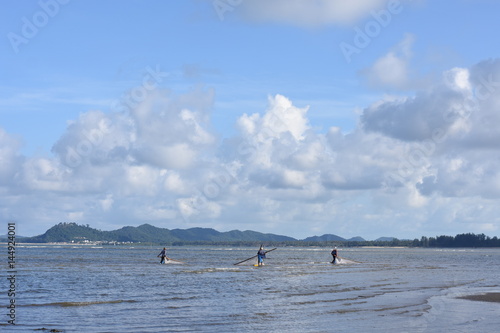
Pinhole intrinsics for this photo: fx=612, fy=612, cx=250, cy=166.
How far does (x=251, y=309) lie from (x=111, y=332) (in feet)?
30.8

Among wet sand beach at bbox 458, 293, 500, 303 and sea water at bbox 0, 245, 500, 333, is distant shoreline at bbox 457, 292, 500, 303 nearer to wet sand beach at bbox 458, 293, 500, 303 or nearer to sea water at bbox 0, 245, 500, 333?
wet sand beach at bbox 458, 293, 500, 303

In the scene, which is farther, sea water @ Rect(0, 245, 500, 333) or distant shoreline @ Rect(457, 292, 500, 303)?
distant shoreline @ Rect(457, 292, 500, 303)

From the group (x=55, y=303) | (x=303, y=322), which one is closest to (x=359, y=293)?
Answer: (x=303, y=322)

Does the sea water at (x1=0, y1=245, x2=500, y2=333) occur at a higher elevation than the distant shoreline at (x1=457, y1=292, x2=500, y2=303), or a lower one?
lower

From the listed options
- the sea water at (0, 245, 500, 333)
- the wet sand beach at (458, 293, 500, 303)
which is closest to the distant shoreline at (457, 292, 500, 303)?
the wet sand beach at (458, 293, 500, 303)

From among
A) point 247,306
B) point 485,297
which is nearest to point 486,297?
point 485,297

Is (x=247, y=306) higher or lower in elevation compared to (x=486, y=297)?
lower

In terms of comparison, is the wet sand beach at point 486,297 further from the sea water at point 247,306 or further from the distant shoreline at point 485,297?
the sea water at point 247,306

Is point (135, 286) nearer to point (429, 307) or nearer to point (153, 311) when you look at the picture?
point (153, 311)

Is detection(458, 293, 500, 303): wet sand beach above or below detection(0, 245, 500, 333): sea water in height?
above

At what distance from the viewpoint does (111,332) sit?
24172 mm

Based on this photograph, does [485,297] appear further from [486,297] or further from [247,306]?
[247,306]

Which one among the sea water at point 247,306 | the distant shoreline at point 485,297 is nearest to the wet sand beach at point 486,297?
the distant shoreline at point 485,297

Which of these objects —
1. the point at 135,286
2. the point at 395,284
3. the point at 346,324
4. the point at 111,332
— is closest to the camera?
the point at 111,332
